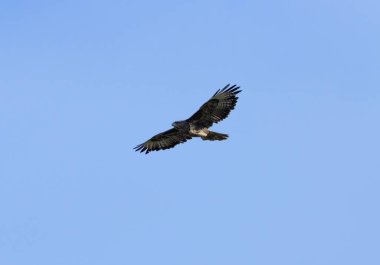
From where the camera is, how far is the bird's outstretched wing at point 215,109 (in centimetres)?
3272

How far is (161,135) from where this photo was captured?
34688mm

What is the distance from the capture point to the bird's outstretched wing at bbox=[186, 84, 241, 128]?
32.7 meters

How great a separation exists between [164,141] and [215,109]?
2.97 meters

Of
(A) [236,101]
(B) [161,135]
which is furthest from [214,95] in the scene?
(B) [161,135]

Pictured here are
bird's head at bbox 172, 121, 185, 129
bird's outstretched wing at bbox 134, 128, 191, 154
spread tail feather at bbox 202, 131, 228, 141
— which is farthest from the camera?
bird's outstretched wing at bbox 134, 128, 191, 154

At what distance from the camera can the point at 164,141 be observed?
34.9m

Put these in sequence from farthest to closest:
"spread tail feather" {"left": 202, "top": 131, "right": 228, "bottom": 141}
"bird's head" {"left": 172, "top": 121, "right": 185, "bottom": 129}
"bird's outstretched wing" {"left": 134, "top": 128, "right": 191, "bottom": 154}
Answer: "bird's outstretched wing" {"left": 134, "top": 128, "right": 191, "bottom": 154} < "bird's head" {"left": 172, "top": 121, "right": 185, "bottom": 129} < "spread tail feather" {"left": 202, "top": 131, "right": 228, "bottom": 141}

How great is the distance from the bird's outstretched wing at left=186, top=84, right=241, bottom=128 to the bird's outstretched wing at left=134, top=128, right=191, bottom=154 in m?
0.93

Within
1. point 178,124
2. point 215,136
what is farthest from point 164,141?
point 215,136

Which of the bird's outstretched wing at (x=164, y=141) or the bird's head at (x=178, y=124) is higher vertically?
the bird's outstretched wing at (x=164, y=141)

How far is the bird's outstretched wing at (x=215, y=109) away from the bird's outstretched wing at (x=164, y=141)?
93 centimetres

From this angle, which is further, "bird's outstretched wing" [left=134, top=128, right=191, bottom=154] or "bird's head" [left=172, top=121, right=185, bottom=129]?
"bird's outstretched wing" [left=134, top=128, right=191, bottom=154]

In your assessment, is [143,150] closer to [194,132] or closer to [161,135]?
[161,135]

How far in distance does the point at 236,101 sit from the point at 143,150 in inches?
176
